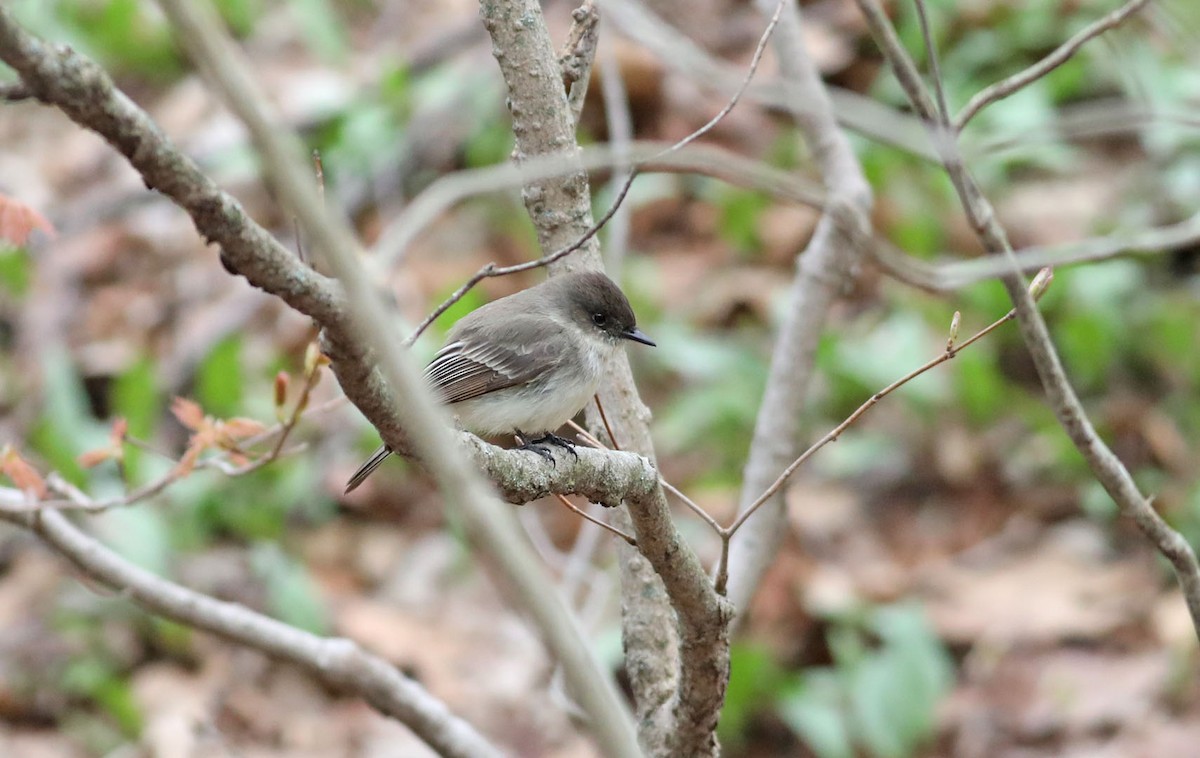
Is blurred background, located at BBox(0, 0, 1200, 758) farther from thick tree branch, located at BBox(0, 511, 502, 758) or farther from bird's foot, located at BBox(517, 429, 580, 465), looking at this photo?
bird's foot, located at BBox(517, 429, 580, 465)

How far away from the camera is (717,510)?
5457 mm

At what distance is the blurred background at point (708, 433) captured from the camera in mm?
4820

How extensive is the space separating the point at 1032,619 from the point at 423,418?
4.42 m

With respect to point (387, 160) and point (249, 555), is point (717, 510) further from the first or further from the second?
point (387, 160)

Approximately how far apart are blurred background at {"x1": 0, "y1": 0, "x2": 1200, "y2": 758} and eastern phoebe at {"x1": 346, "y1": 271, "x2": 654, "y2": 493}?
0.59 metres

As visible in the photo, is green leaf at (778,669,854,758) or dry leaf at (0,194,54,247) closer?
dry leaf at (0,194,54,247)

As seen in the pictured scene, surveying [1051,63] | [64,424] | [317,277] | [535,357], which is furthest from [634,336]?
[64,424]

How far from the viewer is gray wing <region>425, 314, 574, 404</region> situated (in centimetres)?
351

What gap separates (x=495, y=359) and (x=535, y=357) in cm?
13

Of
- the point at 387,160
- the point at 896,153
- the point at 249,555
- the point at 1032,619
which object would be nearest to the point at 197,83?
the point at 387,160

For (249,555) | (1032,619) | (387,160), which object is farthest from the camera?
(387,160)

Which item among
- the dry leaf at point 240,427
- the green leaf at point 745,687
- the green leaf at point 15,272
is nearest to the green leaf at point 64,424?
the green leaf at point 15,272

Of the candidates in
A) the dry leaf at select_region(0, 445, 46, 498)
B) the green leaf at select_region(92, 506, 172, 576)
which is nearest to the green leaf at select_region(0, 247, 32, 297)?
the green leaf at select_region(92, 506, 172, 576)

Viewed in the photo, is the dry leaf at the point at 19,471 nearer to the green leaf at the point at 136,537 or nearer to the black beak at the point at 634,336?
the black beak at the point at 634,336
